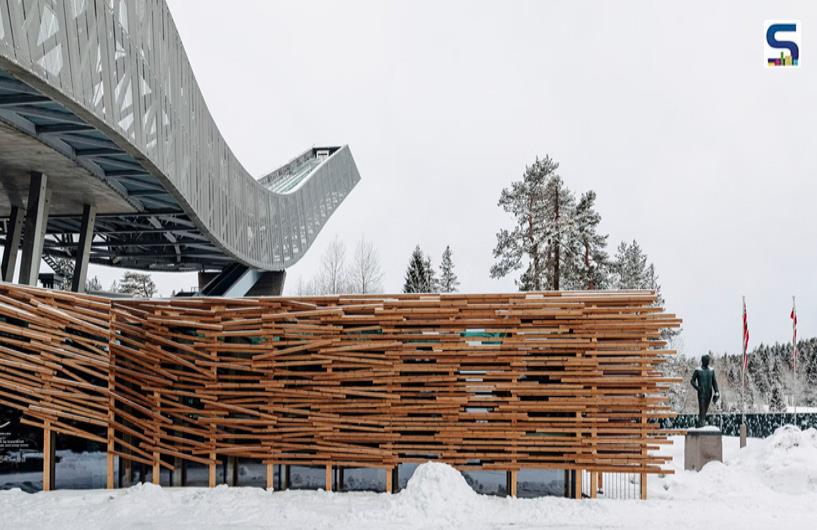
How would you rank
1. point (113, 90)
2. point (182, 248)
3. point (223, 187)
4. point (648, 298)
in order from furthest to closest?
1. point (182, 248)
2. point (223, 187)
3. point (113, 90)
4. point (648, 298)

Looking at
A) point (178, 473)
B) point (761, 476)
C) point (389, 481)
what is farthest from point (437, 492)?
point (761, 476)

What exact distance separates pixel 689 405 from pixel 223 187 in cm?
5842

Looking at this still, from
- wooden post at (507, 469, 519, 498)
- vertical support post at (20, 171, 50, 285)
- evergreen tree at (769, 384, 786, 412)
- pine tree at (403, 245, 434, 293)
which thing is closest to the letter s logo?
wooden post at (507, 469, 519, 498)

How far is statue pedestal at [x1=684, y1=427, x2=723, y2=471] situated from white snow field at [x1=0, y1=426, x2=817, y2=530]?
0.49m

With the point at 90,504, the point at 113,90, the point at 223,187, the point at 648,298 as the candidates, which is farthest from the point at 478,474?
the point at 223,187

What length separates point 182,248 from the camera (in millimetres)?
31531

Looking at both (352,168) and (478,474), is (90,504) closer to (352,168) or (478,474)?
(478,474)

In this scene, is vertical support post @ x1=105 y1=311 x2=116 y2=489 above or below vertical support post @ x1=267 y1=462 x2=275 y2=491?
above

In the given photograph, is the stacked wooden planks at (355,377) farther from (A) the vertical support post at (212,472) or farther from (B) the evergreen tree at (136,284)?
(B) the evergreen tree at (136,284)

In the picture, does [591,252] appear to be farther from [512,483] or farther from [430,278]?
[512,483]

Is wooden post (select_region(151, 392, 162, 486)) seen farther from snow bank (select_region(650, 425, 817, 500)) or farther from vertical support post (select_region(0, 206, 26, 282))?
vertical support post (select_region(0, 206, 26, 282))

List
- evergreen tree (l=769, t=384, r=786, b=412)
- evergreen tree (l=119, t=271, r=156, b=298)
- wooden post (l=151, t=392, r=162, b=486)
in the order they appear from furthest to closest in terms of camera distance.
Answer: evergreen tree (l=119, t=271, r=156, b=298) < evergreen tree (l=769, t=384, r=786, b=412) < wooden post (l=151, t=392, r=162, b=486)

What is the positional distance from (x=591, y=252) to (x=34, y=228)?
25659 mm

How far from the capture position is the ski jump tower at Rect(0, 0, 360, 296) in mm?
11883
